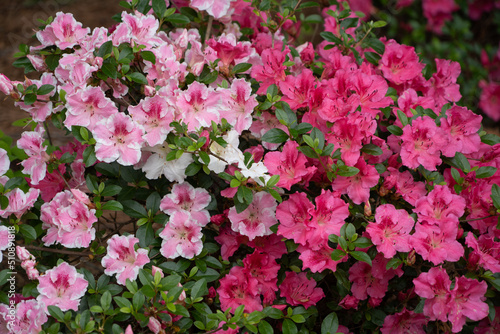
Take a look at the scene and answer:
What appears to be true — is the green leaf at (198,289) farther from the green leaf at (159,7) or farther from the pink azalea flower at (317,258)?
the green leaf at (159,7)

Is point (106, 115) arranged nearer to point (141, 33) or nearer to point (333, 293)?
point (141, 33)

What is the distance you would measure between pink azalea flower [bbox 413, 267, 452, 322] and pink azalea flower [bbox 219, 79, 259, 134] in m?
0.70

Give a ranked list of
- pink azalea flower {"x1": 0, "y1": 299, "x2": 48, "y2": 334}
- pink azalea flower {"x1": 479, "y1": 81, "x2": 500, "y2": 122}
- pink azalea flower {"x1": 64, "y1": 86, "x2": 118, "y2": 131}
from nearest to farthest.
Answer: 1. pink azalea flower {"x1": 0, "y1": 299, "x2": 48, "y2": 334}
2. pink azalea flower {"x1": 64, "y1": 86, "x2": 118, "y2": 131}
3. pink azalea flower {"x1": 479, "y1": 81, "x2": 500, "y2": 122}

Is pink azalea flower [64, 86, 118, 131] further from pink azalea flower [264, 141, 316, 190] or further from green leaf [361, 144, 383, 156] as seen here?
green leaf [361, 144, 383, 156]

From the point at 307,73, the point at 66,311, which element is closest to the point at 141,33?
the point at 307,73

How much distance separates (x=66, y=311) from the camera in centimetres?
151

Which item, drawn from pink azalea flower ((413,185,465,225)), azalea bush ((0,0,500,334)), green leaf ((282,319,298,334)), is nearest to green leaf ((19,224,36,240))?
azalea bush ((0,0,500,334))

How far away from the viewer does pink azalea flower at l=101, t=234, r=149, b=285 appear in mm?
1507

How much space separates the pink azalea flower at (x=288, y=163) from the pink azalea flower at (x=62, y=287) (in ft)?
2.11

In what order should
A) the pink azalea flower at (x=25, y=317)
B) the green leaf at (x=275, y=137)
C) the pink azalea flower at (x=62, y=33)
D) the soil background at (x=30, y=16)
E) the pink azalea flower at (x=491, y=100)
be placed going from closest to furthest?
1. the pink azalea flower at (x=25, y=317)
2. the green leaf at (x=275, y=137)
3. the pink azalea flower at (x=62, y=33)
4. the soil background at (x=30, y=16)
5. the pink azalea flower at (x=491, y=100)

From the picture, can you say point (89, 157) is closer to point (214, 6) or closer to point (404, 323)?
point (214, 6)

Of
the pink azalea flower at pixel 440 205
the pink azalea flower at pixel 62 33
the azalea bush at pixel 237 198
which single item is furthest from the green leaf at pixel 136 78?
the pink azalea flower at pixel 440 205

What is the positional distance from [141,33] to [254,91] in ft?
→ 1.44

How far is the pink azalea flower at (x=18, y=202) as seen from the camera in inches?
63.5
